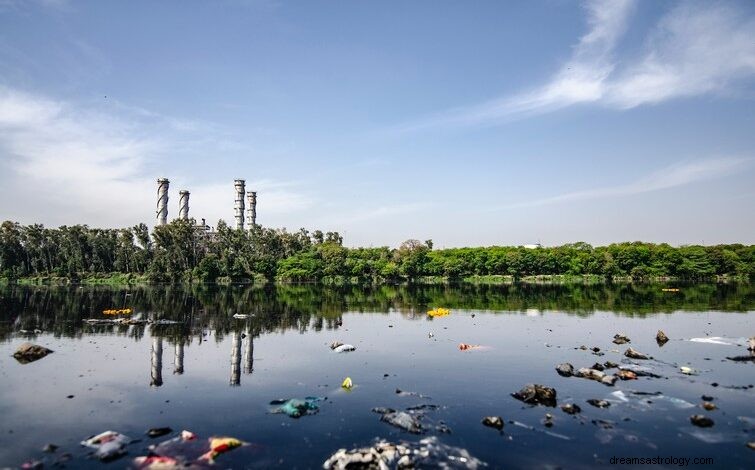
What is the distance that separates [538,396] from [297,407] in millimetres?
10048

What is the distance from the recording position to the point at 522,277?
120500mm

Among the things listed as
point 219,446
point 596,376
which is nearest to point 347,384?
point 219,446

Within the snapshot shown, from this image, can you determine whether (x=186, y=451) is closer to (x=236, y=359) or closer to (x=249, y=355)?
(x=236, y=359)

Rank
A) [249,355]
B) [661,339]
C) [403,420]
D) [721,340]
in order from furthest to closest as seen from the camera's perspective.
A: 1. [661,339]
2. [721,340]
3. [249,355]
4. [403,420]

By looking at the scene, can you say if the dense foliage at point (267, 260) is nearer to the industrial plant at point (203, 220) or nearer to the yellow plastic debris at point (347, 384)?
the industrial plant at point (203, 220)

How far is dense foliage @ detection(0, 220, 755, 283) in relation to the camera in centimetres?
11081

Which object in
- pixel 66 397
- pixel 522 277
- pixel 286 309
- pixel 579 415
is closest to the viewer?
pixel 579 415

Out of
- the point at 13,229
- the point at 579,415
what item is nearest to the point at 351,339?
the point at 579,415

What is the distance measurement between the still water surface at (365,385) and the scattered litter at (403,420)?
1.01 ft

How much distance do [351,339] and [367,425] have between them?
60.5 ft

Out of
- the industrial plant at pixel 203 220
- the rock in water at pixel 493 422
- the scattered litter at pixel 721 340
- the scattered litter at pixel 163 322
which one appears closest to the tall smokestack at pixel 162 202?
the industrial plant at pixel 203 220

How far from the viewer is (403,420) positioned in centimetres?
1733

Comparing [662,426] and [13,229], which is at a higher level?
[13,229]

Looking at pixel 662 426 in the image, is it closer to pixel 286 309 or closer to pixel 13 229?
pixel 286 309
